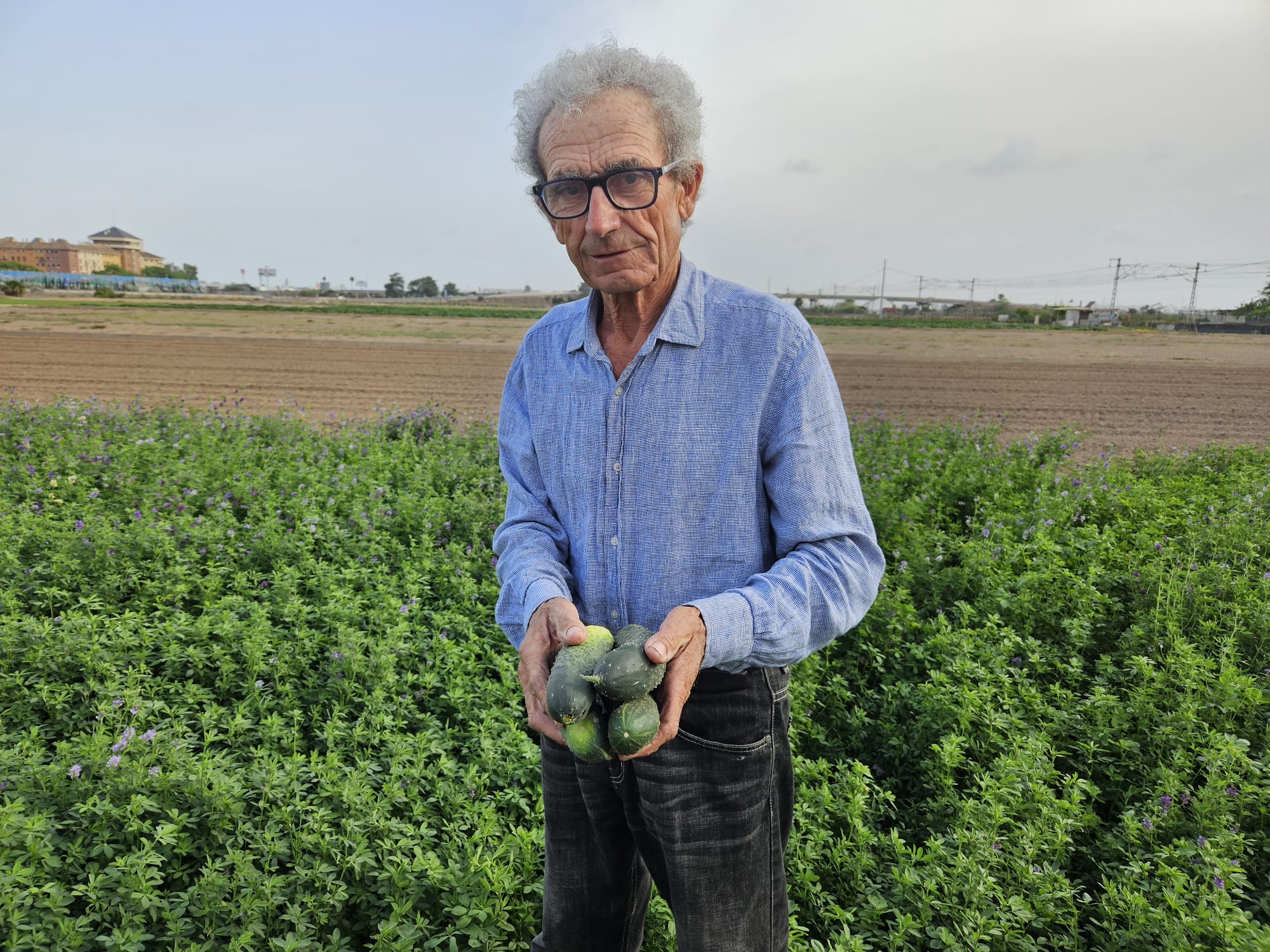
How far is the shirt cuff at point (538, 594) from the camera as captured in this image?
4.91ft

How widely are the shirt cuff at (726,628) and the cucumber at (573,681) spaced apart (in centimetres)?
20

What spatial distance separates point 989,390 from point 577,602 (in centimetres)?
1883

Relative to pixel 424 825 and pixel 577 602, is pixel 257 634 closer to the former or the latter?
pixel 424 825

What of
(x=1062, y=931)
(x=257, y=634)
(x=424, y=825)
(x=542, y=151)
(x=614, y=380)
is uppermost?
(x=542, y=151)

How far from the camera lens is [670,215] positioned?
155 centimetres

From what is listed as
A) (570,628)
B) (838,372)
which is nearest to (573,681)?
(570,628)

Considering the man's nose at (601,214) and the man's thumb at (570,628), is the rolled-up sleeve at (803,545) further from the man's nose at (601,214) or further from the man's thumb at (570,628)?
the man's nose at (601,214)

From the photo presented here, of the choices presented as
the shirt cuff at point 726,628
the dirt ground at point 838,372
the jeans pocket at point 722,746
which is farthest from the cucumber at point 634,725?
the dirt ground at point 838,372

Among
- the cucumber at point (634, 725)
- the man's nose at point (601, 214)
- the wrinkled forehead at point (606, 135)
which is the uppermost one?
the wrinkled forehead at point (606, 135)

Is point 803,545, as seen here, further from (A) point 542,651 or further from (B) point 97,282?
(B) point 97,282

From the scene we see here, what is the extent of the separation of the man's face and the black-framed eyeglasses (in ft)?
0.03

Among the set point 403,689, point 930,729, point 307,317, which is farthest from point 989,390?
point 307,317

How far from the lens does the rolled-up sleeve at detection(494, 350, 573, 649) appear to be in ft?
5.11

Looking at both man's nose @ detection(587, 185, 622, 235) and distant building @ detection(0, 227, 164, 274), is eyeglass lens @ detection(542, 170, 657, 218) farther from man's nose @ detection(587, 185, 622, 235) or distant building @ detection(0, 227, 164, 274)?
distant building @ detection(0, 227, 164, 274)
